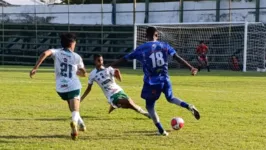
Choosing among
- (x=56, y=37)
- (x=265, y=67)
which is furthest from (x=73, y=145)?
(x=56, y=37)

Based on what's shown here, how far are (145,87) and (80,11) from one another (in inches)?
1222

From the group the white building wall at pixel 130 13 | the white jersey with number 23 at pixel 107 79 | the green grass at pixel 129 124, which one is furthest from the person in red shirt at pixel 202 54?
the white jersey with number 23 at pixel 107 79

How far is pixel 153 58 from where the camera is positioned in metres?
8.75

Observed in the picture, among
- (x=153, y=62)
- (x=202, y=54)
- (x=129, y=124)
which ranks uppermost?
(x=153, y=62)

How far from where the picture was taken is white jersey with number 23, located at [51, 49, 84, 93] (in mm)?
8656

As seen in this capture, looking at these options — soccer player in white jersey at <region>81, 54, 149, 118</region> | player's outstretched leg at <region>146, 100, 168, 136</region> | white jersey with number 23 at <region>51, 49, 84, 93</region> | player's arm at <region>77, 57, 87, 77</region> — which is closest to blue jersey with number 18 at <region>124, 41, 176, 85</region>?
player's outstretched leg at <region>146, 100, 168, 136</region>

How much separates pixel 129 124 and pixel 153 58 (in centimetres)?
164

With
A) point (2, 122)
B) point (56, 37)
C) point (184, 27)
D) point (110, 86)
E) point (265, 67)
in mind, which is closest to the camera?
point (2, 122)

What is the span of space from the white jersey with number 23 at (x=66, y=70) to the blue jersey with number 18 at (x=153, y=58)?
2.98ft

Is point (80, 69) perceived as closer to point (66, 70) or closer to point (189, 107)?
point (66, 70)

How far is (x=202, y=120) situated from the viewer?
404 inches

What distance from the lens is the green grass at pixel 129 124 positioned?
789 cm

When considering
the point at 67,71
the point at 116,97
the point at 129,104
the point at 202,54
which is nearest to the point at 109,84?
the point at 116,97

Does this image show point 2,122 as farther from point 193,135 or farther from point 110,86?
point 193,135
